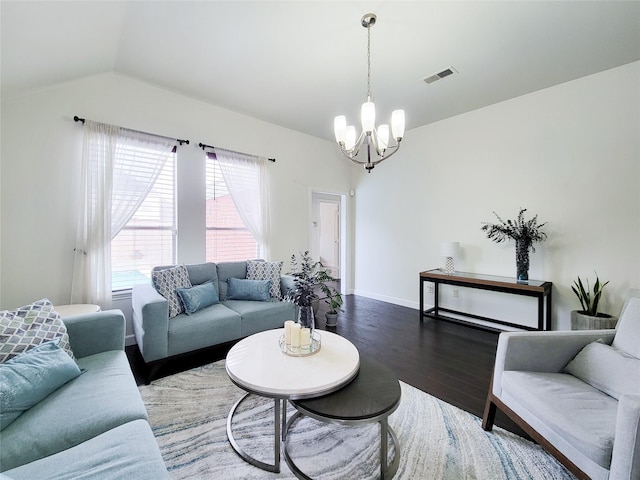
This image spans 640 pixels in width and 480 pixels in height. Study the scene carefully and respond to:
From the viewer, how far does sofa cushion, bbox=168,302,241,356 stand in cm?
246

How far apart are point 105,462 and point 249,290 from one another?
229cm

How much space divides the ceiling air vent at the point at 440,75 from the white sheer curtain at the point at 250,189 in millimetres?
2469

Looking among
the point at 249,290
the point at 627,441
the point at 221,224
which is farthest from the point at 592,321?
the point at 221,224

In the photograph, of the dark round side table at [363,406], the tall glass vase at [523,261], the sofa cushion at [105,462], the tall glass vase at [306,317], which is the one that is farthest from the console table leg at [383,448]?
the tall glass vase at [523,261]

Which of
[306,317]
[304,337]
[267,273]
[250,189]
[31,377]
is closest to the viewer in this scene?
[31,377]

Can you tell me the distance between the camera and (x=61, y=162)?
2713 mm

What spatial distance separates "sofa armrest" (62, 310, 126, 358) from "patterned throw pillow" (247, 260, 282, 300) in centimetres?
164

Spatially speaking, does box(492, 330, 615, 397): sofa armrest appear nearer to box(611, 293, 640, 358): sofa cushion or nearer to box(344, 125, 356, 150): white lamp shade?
box(611, 293, 640, 358): sofa cushion

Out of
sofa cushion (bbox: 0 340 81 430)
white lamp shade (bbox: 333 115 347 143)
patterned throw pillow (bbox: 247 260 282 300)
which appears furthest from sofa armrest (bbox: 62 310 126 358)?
white lamp shade (bbox: 333 115 347 143)

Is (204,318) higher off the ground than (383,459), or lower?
higher

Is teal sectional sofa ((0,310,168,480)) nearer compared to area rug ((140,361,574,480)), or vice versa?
teal sectional sofa ((0,310,168,480))

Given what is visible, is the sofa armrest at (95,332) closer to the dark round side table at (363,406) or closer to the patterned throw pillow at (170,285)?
the patterned throw pillow at (170,285)

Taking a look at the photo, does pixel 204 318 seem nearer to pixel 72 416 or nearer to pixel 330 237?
pixel 72 416

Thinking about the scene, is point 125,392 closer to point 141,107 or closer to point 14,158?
point 14,158
